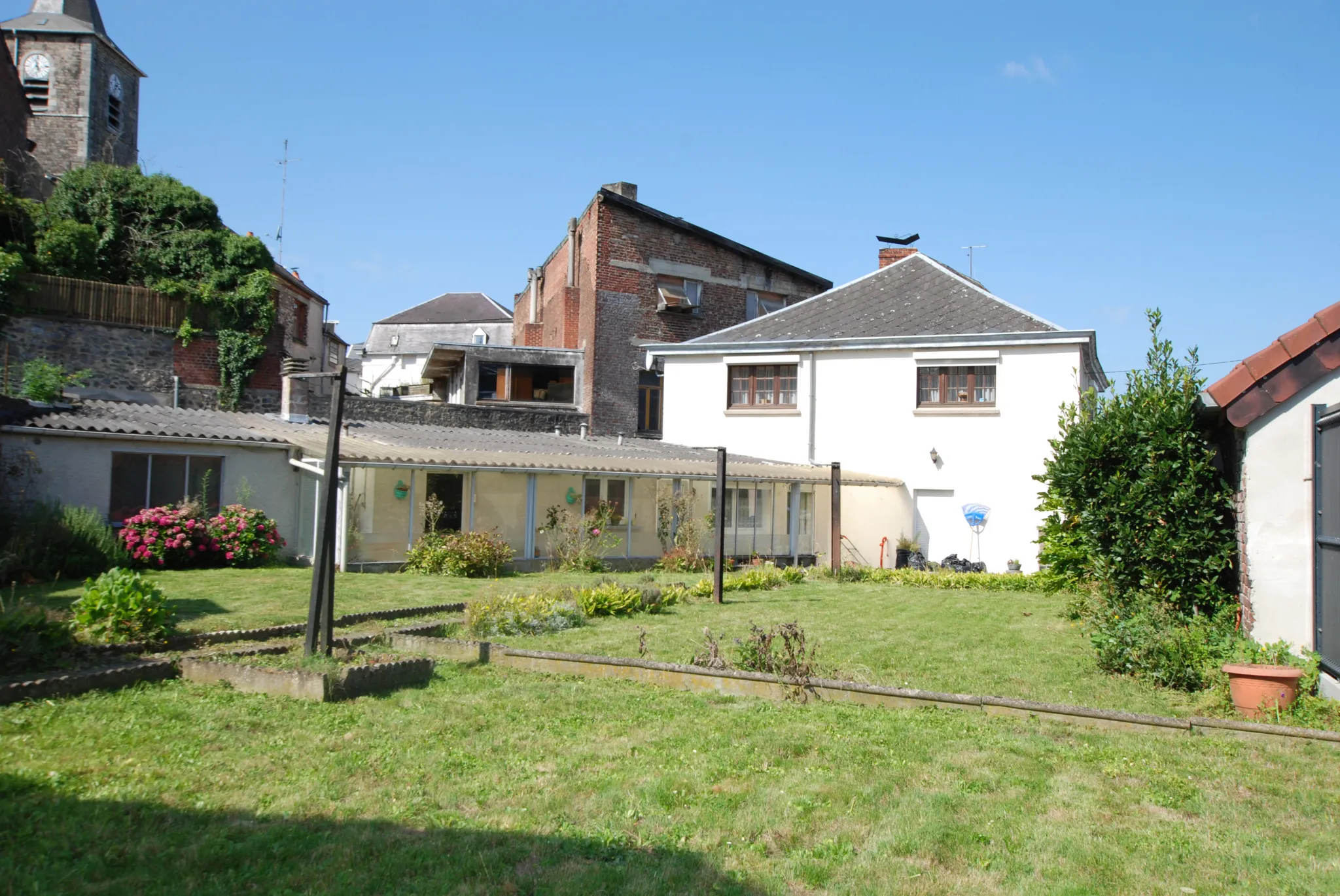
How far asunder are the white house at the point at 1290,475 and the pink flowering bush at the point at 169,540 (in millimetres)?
15591

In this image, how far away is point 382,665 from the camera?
777 cm

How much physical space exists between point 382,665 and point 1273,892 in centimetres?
602

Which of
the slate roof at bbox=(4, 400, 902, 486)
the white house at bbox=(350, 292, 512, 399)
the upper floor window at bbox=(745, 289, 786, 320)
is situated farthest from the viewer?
the white house at bbox=(350, 292, 512, 399)

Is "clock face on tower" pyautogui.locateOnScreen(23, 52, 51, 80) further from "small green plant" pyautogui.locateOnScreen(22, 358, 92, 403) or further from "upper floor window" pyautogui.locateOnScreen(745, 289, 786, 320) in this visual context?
"upper floor window" pyautogui.locateOnScreen(745, 289, 786, 320)

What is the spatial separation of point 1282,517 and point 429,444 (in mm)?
16156

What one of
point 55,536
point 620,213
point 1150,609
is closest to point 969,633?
point 1150,609

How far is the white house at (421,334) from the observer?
56531 millimetres

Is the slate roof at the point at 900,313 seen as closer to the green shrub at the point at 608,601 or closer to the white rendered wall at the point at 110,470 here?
the white rendered wall at the point at 110,470

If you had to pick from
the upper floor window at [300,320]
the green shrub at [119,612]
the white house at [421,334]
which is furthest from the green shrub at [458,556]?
the white house at [421,334]

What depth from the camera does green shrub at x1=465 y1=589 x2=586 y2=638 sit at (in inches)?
422

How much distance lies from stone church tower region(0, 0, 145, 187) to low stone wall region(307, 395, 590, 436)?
17392 mm

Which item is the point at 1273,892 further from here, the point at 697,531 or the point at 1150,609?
the point at 697,531

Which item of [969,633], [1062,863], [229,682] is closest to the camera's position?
[1062,863]

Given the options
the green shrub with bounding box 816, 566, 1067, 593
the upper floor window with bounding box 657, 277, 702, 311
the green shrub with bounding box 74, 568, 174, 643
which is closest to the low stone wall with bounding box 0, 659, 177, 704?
the green shrub with bounding box 74, 568, 174, 643
